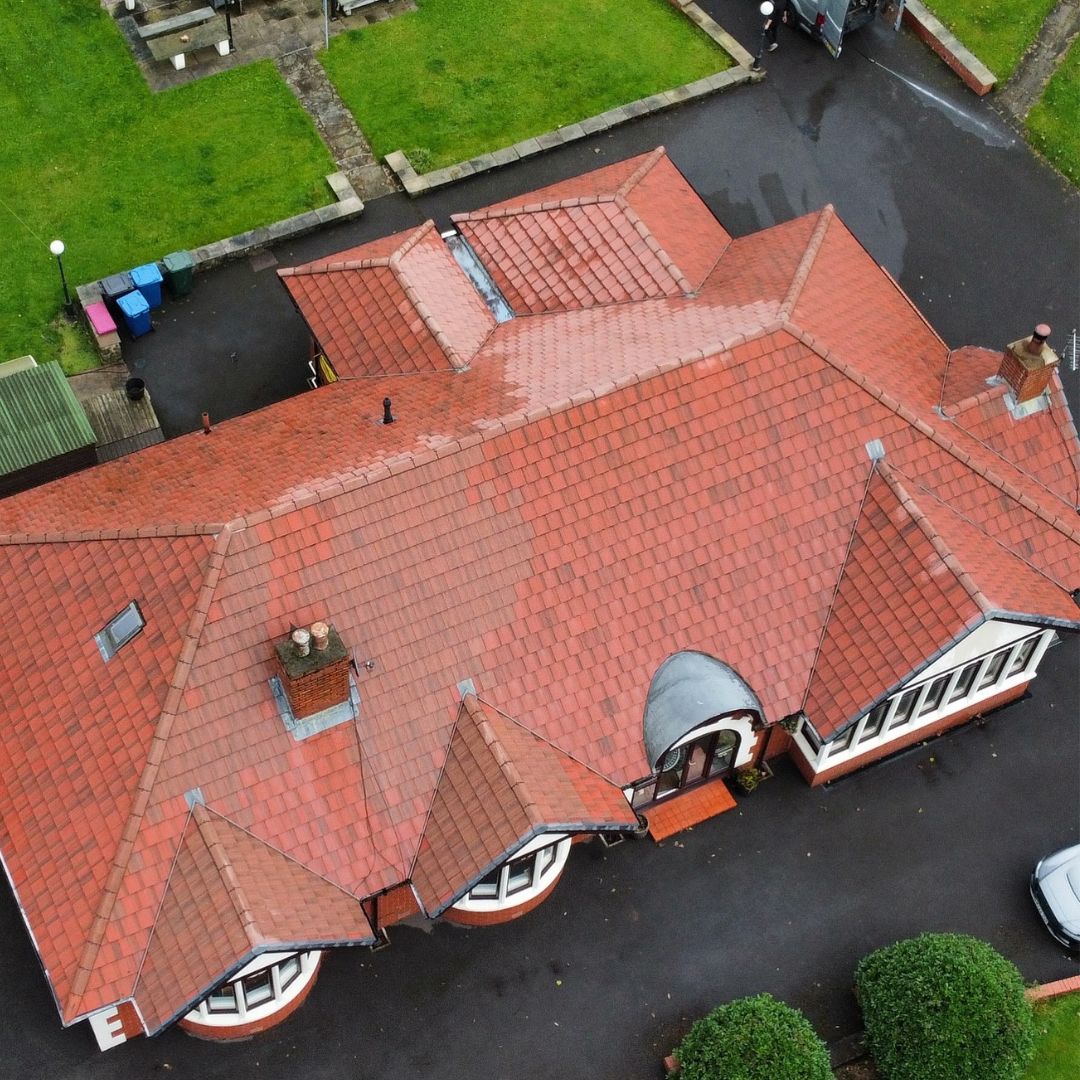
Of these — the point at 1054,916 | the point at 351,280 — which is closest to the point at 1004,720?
the point at 1054,916

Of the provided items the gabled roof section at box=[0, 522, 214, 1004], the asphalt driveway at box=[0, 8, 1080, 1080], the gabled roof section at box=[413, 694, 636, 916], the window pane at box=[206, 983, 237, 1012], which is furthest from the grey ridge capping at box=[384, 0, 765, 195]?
the window pane at box=[206, 983, 237, 1012]

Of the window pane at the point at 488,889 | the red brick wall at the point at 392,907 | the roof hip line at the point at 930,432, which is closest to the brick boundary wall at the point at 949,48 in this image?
the roof hip line at the point at 930,432

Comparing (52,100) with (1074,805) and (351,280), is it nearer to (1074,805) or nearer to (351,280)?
(351,280)

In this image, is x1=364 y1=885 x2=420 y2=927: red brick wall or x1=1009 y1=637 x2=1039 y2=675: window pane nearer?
x1=364 y1=885 x2=420 y2=927: red brick wall

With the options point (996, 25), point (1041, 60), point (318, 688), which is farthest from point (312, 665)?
point (996, 25)

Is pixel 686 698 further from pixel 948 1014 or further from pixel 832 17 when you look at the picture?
pixel 832 17

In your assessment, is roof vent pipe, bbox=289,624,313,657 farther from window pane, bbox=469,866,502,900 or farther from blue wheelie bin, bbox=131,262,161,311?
blue wheelie bin, bbox=131,262,161,311

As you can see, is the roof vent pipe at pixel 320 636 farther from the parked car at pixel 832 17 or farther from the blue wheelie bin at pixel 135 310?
the parked car at pixel 832 17
